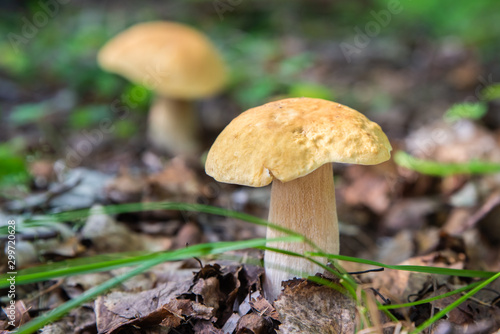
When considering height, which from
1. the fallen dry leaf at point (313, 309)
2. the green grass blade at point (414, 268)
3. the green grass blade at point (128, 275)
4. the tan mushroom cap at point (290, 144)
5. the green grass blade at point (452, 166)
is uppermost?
the tan mushroom cap at point (290, 144)

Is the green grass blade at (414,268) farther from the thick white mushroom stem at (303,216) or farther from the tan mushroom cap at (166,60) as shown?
the tan mushroom cap at (166,60)

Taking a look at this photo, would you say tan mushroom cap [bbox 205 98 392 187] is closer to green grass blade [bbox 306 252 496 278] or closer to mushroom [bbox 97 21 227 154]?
green grass blade [bbox 306 252 496 278]

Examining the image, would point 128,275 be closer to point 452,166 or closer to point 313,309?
point 313,309

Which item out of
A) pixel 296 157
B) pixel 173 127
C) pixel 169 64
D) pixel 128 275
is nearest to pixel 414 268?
pixel 296 157

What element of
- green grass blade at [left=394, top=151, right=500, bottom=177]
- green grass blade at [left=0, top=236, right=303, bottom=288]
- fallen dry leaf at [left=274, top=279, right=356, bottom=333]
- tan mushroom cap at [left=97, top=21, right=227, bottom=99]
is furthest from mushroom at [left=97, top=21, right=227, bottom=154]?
green grass blade at [left=0, top=236, right=303, bottom=288]

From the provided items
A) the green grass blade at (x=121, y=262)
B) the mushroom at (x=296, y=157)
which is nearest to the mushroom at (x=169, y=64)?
the mushroom at (x=296, y=157)

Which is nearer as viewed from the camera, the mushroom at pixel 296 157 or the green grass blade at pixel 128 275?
the green grass blade at pixel 128 275

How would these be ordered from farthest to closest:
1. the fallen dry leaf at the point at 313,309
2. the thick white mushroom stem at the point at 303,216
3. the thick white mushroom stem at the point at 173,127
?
the thick white mushroom stem at the point at 173,127, the thick white mushroom stem at the point at 303,216, the fallen dry leaf at the point at 313,309
